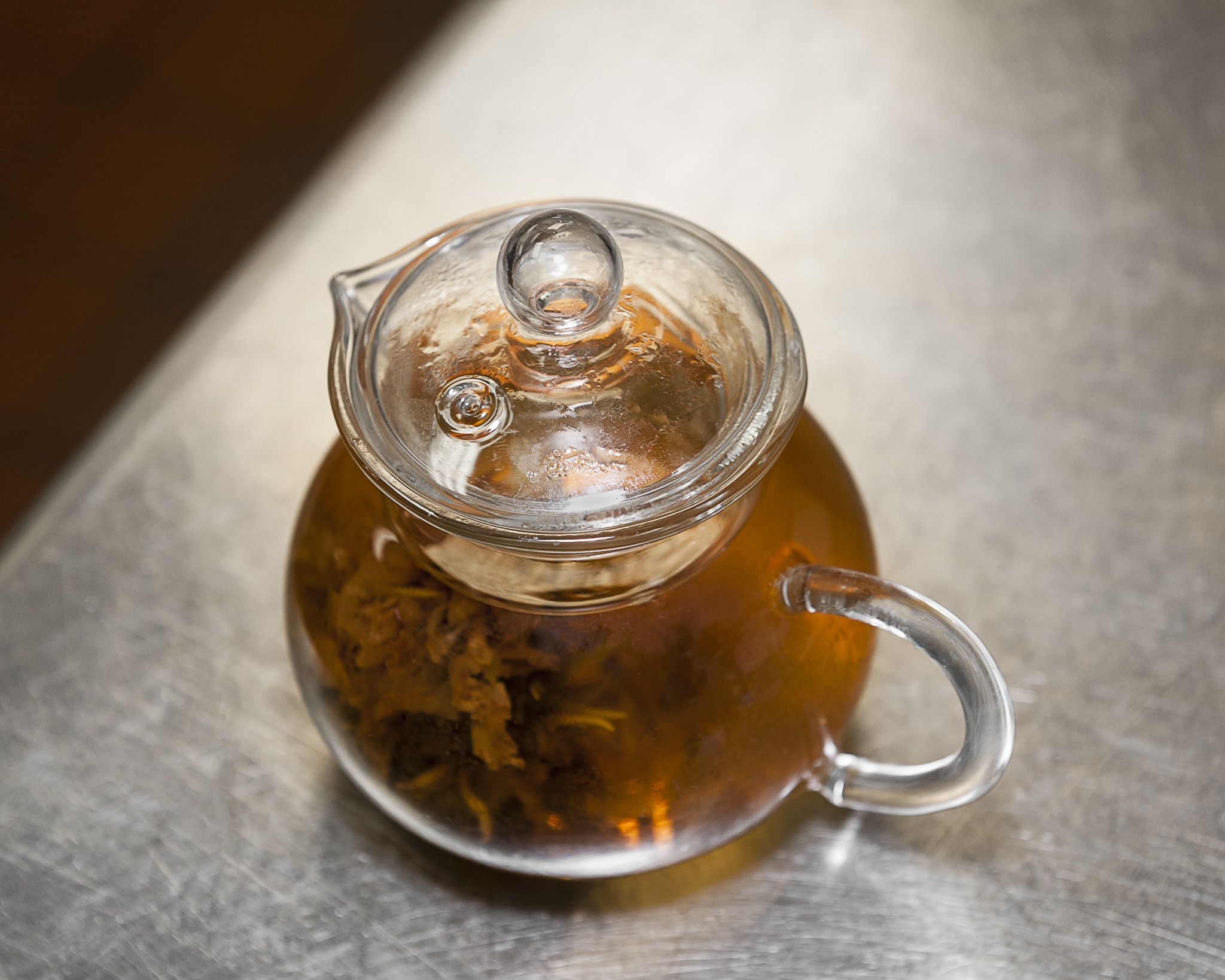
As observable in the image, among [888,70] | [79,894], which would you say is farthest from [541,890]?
[888,70]

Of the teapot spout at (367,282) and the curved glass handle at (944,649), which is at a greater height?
the curved glass handle at (944,649)

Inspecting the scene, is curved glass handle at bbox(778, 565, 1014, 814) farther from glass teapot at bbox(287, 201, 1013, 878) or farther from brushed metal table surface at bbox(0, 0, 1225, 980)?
brushed metal table surface at bbox(0, 0, 1225, 980)

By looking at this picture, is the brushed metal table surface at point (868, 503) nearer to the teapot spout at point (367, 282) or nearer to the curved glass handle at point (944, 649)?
the curved glass handle at point (944, 649)

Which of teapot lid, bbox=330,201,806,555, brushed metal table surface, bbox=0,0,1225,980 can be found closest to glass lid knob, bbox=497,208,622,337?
teapot lid, bbox=330,201,806,555

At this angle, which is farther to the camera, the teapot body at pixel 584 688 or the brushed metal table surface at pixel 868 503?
the brushed metal table surface at pixel 868 503

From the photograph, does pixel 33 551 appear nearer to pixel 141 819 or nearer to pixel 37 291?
pixel 141 819

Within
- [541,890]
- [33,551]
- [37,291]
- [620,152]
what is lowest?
[37,291]

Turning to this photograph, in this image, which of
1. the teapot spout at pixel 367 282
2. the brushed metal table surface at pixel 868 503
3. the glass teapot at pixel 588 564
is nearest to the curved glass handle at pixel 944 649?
the glass teapot at pixel 588 564

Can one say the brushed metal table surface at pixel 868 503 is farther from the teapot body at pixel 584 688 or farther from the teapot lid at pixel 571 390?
the teapot lid at pixel 571 390
